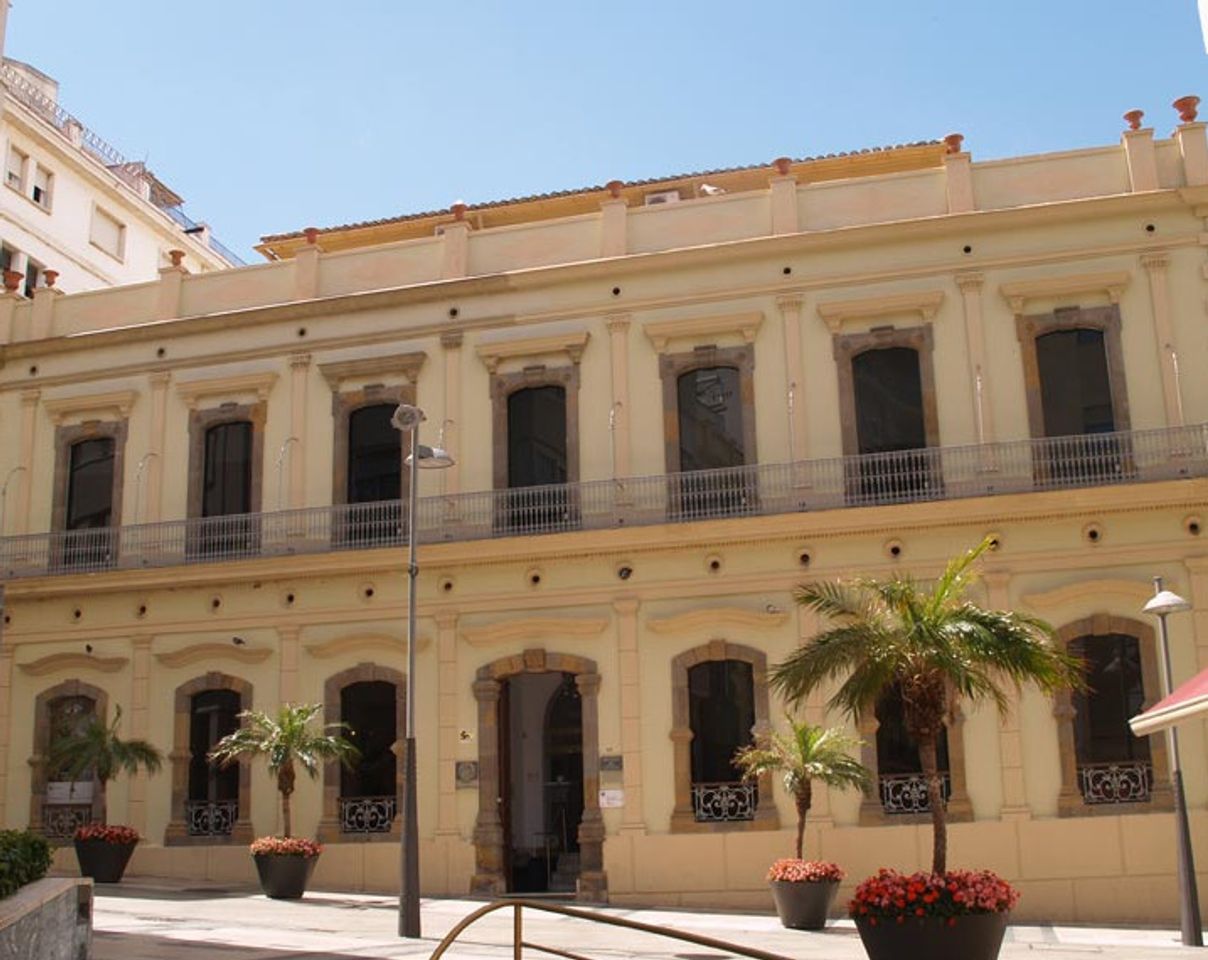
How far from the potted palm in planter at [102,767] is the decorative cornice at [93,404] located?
5.37 m

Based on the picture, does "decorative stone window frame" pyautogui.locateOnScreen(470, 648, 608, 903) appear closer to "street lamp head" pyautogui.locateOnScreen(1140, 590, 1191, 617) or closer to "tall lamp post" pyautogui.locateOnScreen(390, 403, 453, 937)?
"tall lamp post" pyautogui.locateOnScreen(390, 403, 453, 937)

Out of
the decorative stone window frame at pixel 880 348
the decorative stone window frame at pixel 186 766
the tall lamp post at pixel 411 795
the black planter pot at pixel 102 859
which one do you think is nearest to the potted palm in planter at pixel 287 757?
the decorative stone window frame at pixel 186 766

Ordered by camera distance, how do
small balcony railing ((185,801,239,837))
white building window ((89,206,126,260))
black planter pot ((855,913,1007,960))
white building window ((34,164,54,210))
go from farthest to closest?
white building window ((89,206,126,260)) < white building window ((34,164,54,210)) < small balcony railing ((185,801,239,837)) < black planter pot ((855,913,1007,960))

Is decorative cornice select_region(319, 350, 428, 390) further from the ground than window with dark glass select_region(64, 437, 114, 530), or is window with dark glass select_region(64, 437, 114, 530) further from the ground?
decorative cornice select_region(319, 350, 428, 390)

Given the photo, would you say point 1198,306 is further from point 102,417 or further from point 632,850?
point 102,417

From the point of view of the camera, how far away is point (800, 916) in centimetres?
1812

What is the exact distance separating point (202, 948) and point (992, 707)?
11371mm

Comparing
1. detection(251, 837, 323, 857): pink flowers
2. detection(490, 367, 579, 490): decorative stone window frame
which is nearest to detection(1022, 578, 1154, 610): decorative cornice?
detection(490, 367, 579, 490): decorative stone window frame

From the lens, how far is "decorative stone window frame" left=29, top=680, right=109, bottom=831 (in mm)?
24188

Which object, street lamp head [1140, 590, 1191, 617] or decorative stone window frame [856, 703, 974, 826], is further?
decorative stone window frame [856, 703, 974, 826]

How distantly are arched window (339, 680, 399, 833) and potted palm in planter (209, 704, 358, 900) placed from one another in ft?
1.28

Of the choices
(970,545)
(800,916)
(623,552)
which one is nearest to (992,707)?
(970,545)

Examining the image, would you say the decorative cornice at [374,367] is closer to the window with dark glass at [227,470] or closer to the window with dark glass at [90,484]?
the window with dark glass at [227,470]

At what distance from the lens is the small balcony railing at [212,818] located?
23547mm
